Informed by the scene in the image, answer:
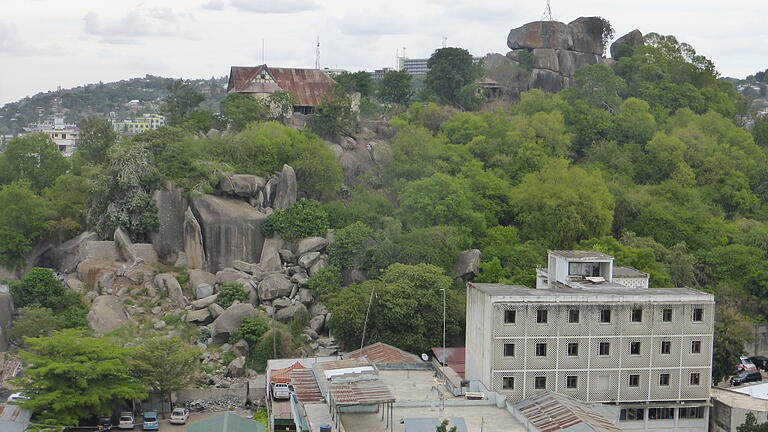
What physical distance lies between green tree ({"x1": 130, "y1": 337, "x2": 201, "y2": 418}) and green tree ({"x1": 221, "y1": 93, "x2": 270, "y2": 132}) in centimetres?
2278

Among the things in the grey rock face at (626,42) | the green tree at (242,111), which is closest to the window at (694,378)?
the green tree at (242,111)

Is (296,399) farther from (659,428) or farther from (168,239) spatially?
(168,239)

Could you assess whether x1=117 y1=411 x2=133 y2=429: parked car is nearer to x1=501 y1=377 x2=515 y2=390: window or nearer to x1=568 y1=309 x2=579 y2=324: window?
x1=501 y1=377 x2=515 y2=390: window

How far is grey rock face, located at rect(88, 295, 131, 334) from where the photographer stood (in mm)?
44688

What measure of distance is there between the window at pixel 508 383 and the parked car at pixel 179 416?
11.5 meters

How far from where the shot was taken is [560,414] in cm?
3081

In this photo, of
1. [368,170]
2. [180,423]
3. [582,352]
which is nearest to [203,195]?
[368,170]

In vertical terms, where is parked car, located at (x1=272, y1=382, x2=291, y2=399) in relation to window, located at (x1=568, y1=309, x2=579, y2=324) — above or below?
below

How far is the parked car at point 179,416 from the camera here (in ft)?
123

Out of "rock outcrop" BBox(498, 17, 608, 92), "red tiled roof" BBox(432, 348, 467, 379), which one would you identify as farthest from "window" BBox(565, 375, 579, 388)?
"rock outcrop" BBox(498, 17, 608, 92)

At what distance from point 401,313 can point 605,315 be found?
9.81 meters

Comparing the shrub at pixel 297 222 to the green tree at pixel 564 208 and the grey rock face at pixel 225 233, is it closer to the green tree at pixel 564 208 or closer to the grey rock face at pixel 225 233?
the grey rock face at pixel 225 233

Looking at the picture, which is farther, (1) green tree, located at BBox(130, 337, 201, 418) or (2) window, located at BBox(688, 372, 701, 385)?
(1) green tree, located at BBox(130, 337, 201, 418)

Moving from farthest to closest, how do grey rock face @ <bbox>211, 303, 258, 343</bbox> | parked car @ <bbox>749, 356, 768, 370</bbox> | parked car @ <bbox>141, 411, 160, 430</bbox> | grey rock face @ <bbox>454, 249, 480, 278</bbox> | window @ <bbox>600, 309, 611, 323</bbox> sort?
grey rock face @ <bbox>454, 249, 480, 278</bbox> < parked car @ <bbox>749, 356, 768, 370</bbox> < grey rock face @ <bbox>211, 303, 258, 343</bbox> < parked car @ <bbox>141, 411, 160, 430</bbox> < window @ <bbox>600, 309, 611, 323</bbox>
